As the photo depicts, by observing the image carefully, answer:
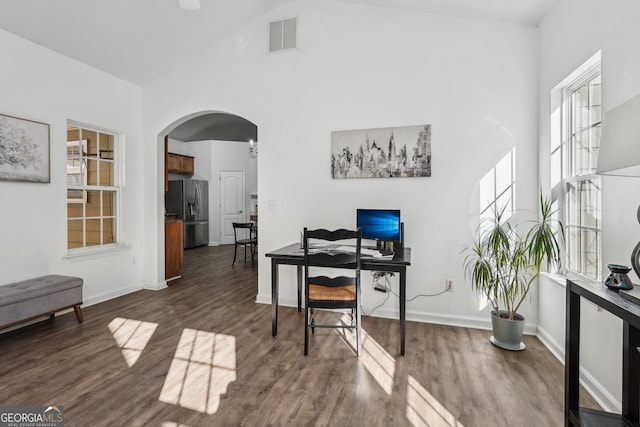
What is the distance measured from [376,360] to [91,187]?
392 centimetres

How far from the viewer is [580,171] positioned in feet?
8.54

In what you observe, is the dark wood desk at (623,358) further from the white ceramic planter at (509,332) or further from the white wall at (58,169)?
the white wall at (58,169)

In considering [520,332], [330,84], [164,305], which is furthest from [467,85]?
[164,305]

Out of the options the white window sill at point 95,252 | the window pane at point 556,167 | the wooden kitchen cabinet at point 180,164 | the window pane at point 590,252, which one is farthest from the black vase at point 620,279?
the wooden kitchen cabinet at point 180,164

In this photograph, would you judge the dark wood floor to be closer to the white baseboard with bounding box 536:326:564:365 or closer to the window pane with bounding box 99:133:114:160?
the white baseboard with bounding box 536:326:564:365

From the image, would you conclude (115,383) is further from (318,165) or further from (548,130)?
(548,130)

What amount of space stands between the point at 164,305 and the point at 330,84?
10.8ft

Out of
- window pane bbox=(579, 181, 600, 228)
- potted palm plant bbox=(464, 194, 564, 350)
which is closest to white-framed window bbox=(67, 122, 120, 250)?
potted palm plant bbox=(464, 194, 564, 350)

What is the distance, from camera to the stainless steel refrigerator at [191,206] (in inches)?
325

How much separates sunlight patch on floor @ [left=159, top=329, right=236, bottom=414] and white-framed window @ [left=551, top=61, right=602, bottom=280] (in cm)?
272

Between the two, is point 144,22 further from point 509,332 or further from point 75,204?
point 509,332

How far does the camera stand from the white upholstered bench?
109 inches

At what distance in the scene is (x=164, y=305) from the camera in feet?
12.9

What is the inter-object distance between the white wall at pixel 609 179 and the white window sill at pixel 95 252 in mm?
4903
